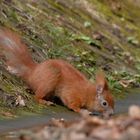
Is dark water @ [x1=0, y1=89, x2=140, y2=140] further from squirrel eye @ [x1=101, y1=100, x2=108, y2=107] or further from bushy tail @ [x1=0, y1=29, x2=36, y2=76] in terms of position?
bushy tail @ [x1=0, y1=29, x2=36, y2=76]

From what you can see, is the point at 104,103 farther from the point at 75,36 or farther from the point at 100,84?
the point at 75,36

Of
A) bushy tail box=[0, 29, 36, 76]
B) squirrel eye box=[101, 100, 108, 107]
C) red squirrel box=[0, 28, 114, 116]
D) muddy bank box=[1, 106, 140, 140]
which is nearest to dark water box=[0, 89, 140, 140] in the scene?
squirrel eye box=[101, 100, 108, 107]

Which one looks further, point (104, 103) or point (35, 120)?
point (104, 103)

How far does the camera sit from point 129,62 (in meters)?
17.7

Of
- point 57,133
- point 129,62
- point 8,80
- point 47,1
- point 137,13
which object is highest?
point 137,13

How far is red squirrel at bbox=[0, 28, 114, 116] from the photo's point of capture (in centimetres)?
1095

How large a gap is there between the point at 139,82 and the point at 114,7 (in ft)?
31.1

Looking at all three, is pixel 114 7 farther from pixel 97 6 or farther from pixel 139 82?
pixel 139 82

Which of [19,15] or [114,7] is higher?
[114,7]

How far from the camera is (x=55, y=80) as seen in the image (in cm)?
1105

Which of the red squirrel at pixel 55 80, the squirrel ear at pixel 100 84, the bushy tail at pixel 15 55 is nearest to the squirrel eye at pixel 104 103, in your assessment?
the red squirrel at pixel 55 80

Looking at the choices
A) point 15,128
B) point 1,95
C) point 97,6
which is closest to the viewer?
point 15,128

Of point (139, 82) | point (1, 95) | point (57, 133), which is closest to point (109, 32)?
point (139, 82)

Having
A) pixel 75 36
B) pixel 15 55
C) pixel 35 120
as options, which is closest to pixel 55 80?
pixel 15 55
